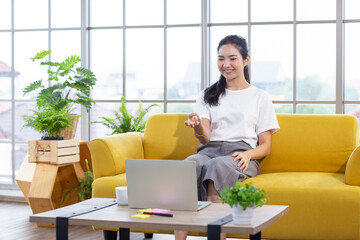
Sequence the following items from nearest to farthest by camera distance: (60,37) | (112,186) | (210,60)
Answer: (112,186) → (210,60) → (60,37)

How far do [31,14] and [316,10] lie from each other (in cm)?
268

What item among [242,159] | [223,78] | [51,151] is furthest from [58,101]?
[242,159]

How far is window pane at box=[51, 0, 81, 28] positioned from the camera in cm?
551

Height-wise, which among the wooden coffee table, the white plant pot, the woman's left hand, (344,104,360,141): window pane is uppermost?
(344,104,360,141): window pane

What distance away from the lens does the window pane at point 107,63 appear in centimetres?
542

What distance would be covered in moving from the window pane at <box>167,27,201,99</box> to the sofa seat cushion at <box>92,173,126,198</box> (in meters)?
1.74

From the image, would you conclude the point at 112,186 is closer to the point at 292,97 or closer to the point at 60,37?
the point at 292,97

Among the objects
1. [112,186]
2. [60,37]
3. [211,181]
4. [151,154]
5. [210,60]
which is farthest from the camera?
[60,37]

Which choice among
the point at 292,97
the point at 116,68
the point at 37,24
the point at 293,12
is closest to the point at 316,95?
the point at 292,97

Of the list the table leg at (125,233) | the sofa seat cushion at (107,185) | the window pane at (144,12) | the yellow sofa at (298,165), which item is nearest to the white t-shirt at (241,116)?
the yellow sofa at (298,165)

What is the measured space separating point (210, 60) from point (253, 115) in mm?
1600

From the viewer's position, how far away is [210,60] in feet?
16.9

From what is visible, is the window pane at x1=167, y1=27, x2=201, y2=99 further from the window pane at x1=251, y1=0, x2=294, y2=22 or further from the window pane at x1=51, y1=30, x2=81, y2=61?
the window pane at x1=51, y1=30, x2=81, y2=61

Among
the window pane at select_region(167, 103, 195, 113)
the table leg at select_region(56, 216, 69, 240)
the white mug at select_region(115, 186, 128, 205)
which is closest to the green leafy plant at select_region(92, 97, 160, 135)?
the window pane at select_region(167, 103, 195, 113)
